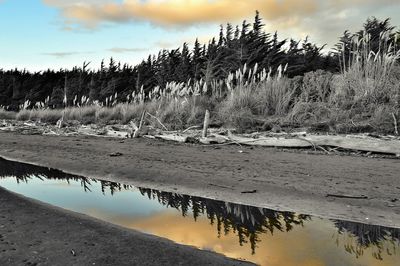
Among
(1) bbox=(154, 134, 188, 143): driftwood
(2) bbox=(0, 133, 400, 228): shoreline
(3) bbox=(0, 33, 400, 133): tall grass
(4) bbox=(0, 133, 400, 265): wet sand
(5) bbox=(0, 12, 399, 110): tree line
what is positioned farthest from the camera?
(5) bbox=(0, 12, 399, 110): tree line

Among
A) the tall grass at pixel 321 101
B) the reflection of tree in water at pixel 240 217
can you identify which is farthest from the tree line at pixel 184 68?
the reflection of tree in water at pixel 240 217

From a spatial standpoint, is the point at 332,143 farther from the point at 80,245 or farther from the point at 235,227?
the point at 80,245

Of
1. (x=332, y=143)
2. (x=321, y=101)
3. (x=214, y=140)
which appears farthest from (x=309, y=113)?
(x=214, y=140)

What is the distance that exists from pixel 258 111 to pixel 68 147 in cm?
439

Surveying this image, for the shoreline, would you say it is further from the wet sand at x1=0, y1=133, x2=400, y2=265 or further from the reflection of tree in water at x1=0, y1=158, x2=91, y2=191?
the reflection of tree in water at x1=0, y1=158, x2=91, y2=191

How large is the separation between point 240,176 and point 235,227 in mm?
1727

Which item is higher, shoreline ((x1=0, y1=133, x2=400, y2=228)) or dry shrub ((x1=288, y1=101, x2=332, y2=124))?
dry shrub ((x1=288, y1=101, x2=332, y2=124))

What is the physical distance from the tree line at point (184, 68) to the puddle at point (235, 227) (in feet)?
31.6

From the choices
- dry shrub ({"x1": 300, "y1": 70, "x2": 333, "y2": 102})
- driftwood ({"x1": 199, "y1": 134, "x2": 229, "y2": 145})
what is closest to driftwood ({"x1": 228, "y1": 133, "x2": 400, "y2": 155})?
driftwood ({"x1": 199, "y1": 134, "x2": 229, "y2": 145})

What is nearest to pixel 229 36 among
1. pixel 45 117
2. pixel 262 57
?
pixel 262 57

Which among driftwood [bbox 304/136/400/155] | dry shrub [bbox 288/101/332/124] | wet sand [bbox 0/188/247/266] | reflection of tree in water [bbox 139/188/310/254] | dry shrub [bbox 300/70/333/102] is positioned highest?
dry shrub [bbox 300/70/333/102]

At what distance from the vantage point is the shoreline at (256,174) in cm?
380

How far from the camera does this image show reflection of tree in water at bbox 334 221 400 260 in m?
2.75

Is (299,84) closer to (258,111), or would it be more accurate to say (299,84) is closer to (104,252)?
(258,111)
